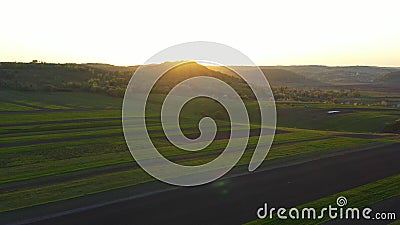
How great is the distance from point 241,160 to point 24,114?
41131mm

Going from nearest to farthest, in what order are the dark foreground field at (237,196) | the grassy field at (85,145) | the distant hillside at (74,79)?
the dark foreground field at (237,196) < the grassy field at (85,145) < the distant hillside at (74,79)

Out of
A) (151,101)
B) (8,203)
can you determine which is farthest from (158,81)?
(8,203)

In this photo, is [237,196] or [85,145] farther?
[85,145]

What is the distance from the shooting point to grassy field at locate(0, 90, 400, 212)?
→ 73.4 feet

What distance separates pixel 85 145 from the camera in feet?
119

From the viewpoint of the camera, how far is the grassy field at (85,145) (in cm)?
2237

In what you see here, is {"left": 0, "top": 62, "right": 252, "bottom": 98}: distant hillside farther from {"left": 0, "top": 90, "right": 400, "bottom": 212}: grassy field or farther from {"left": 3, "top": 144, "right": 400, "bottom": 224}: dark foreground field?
{"left": 3, "top": 144, "right": 400, "bottom": 224}: dark foreground field

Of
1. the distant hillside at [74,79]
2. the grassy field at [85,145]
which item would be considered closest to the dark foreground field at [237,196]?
the grassy field at [85,145]

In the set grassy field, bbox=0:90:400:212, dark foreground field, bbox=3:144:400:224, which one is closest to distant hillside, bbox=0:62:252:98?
grassy field, bbox=0:90:400:212

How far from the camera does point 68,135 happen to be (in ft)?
137

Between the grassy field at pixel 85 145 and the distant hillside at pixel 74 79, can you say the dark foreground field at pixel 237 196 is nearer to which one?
the grassy field at pixel 85 145

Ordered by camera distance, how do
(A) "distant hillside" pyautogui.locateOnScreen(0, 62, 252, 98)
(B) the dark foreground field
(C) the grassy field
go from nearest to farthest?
(B) the dark foreground field, (C) the grassy field, (A) "distant hillside" pyautogui.locateOnScreen(0, 62, 252, 98)


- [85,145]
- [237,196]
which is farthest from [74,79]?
[237,196]

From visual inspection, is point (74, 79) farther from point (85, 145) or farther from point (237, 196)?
point (237, 196)
